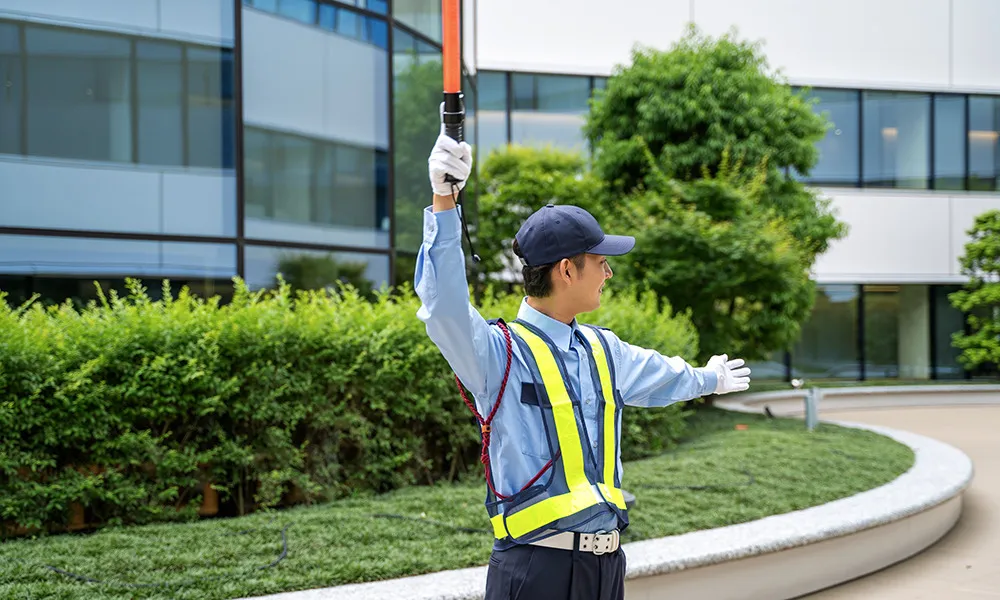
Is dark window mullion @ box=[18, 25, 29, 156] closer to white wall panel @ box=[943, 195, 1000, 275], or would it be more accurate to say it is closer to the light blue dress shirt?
the light blue dress shirt

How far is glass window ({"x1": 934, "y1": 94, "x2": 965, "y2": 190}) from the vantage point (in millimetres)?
21594

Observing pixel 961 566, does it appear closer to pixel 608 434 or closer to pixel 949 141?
pixel 608 434

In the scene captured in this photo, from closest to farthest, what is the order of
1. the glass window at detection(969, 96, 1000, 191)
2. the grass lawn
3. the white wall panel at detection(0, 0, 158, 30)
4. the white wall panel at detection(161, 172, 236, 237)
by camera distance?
the grass lawn, the white wall panel at detection(0, 0, 158, 30), the white wall panel at detection(161, 172, 236, 237), the glass window at detection(969, 96, 1000, 191)

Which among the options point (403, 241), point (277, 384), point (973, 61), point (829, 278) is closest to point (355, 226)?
point (403, 241)

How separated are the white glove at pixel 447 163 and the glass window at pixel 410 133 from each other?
8.68 metres

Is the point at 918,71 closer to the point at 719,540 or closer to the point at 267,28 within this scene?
the point at 267,28

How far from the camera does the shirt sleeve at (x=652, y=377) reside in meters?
2.64

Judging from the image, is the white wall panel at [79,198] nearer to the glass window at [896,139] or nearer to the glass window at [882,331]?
the glass window at [896,139]

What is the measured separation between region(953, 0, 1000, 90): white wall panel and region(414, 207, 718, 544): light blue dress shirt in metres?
22.6

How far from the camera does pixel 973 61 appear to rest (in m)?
21.8

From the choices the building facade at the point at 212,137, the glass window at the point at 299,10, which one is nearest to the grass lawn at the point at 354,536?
the building facade at the point at 212,137

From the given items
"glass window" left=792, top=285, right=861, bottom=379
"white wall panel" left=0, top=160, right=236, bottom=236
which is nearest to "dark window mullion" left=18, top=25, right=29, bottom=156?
"white wall panel" left=0, top=160, right=236, bottom=236

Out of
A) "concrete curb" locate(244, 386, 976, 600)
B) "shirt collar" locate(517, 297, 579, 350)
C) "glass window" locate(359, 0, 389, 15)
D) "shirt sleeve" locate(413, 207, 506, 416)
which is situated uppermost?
A: "glass window" locate(359, 0, 389, 15)

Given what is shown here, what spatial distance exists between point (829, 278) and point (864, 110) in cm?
434
